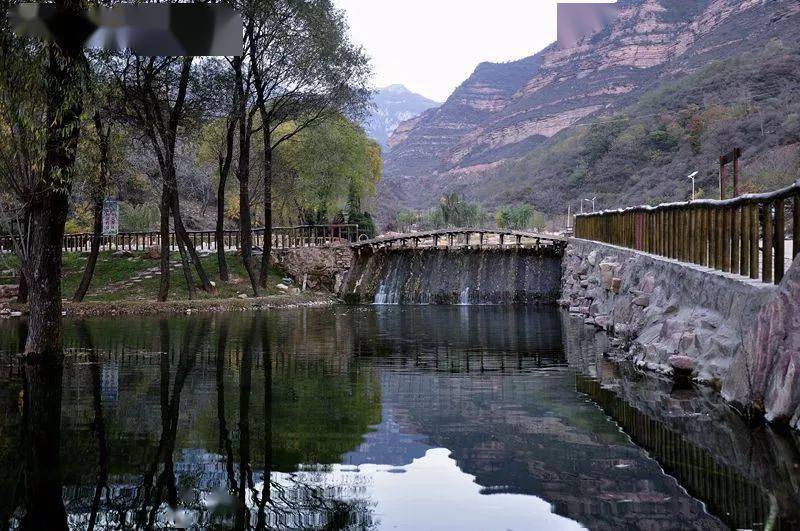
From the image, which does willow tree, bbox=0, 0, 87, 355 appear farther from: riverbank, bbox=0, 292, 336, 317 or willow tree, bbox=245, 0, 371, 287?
willow tree, bbox=245, 0, 371, 287

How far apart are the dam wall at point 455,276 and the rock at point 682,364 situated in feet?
63.7

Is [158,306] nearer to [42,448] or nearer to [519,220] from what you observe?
[42,448]

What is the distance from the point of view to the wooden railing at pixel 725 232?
8664 millimetres

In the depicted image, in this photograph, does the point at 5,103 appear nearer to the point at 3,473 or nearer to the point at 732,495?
the point at 3,473

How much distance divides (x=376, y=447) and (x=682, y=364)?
209 inches

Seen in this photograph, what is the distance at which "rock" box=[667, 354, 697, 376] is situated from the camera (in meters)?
10.7

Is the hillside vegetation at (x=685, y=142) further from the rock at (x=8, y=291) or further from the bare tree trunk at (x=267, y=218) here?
the rock at (x=8, y=291)

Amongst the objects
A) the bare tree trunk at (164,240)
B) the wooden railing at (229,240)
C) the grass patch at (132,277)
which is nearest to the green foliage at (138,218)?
the wooden railing at (229,240)

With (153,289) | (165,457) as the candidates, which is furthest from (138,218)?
(165,457)

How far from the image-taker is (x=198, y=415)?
343 inches

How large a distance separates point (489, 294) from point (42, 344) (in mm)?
20641

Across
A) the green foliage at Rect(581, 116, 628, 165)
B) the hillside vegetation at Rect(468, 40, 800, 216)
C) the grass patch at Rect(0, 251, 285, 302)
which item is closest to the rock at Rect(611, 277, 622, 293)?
the grass patch at Rect(0, 251, 285, 302)

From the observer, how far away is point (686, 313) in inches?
450

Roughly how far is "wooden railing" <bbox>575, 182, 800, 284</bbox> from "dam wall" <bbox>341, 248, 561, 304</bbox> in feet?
37.0
